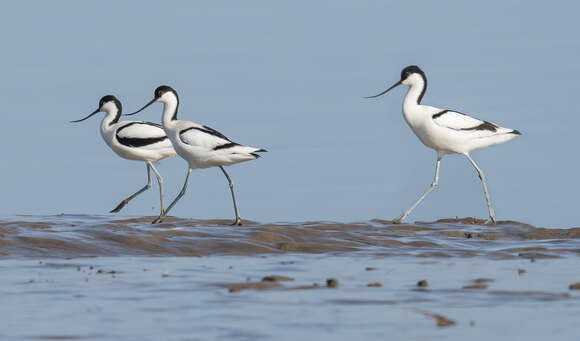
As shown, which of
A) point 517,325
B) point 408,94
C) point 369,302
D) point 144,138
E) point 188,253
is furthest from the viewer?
point 144,138

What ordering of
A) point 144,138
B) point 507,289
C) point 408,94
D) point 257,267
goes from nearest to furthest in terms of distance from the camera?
point 507,289, point 257,267, point 408,94, point 144,138

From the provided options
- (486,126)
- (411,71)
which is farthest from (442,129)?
(411,71)

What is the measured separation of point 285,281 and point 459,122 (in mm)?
7973

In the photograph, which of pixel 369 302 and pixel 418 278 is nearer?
pixel 369 302

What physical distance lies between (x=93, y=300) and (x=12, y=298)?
2.68 feet

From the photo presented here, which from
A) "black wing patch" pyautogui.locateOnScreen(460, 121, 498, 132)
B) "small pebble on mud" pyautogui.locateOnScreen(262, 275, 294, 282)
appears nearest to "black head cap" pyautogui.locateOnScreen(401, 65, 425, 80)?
"black wing patch" pyautogui.locateOnScreen(460, 121, 498, 132)

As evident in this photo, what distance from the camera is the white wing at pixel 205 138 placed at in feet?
51.3

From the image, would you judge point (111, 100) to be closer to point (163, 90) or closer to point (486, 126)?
point (163, 90)

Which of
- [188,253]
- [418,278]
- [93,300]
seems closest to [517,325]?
[418,278]

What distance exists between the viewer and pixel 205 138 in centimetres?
1566

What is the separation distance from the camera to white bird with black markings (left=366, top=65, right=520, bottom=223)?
54.2 ft

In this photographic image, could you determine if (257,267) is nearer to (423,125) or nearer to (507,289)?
(507,289)

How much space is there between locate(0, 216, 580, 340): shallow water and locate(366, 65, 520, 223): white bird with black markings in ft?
4.91

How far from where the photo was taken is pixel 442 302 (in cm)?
810
